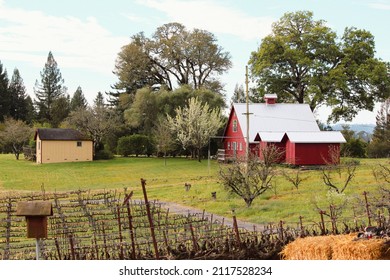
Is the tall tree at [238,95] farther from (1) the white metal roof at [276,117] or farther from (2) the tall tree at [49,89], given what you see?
(2) the tall tree at [49,89]

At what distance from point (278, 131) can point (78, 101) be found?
11.4 ft

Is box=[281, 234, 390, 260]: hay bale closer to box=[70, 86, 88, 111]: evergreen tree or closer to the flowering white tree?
the flowering white tree

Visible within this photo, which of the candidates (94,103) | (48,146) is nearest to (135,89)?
(94,103)

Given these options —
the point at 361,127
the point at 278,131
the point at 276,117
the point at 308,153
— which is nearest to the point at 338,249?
the point at 361,127

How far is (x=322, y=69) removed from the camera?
24.5 feet

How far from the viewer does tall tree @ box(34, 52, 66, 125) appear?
23.1 ft

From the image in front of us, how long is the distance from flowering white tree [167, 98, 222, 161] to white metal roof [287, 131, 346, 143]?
1180 millimetres

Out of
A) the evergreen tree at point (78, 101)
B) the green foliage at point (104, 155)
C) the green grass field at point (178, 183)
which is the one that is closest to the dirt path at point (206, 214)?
the green grass field at point (178, 183)

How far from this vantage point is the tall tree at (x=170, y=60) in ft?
23.8

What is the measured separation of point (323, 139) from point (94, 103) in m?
3.31

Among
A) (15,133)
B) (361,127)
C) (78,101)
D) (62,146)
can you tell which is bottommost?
(62,146)

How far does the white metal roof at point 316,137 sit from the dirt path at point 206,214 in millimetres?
1704

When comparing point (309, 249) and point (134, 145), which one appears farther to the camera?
point (134, 145)

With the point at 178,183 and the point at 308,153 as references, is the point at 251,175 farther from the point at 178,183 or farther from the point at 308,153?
the point at 308,153
